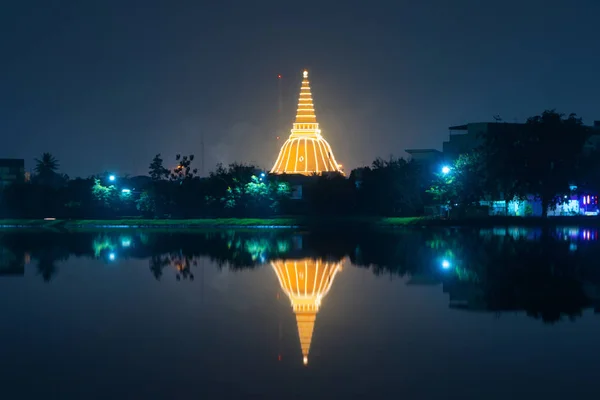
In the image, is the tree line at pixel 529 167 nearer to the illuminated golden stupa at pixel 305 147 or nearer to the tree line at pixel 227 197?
the tree line at pixel 227 197

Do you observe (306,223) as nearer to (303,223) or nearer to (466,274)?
(303,223)

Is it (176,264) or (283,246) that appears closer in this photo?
(176,264)

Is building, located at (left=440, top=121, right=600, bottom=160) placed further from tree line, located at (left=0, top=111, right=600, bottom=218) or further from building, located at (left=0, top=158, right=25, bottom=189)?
building, located at (left=0, top=158, right=25, bottom=189)

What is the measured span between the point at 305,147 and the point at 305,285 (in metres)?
79.8

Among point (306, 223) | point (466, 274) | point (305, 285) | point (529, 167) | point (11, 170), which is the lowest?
point (305, 285)

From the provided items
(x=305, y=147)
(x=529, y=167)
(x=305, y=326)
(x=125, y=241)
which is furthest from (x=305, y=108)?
(x=305, y=326)

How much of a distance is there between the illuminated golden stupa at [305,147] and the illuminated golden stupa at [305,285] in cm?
7273

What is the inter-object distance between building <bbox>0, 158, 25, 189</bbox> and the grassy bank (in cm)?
4003

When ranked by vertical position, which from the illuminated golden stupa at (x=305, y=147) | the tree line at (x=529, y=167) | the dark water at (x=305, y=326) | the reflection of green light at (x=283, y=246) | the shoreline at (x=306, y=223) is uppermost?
the illuminated golden stupa at (x=305, y=147)

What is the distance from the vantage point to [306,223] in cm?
5412

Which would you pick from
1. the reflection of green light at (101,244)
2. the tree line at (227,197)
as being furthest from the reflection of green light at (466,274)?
the tree line at (227,197)

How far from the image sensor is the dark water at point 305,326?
10.6 metres

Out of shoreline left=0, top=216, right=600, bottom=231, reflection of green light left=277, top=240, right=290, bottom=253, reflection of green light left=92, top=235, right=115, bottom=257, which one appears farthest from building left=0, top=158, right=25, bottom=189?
reflection of green light left=277, top=240, right=290, bottom=253

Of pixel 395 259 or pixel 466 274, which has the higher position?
pixel 395 259
